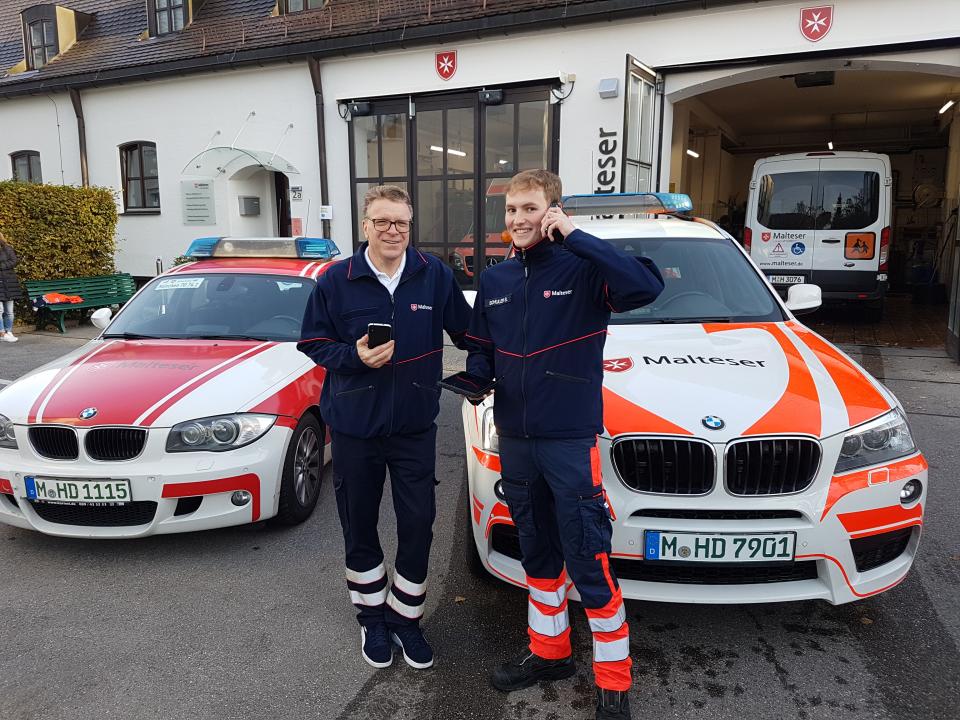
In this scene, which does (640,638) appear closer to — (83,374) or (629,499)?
(629,499)

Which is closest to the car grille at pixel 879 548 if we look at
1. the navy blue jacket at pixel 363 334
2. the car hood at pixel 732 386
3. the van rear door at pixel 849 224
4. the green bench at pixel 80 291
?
the car hood at pixel 732 386

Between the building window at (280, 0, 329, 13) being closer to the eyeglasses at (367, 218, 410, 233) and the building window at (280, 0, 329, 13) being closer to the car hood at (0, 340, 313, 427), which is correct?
the car hood at (0, 340, 313, 427)

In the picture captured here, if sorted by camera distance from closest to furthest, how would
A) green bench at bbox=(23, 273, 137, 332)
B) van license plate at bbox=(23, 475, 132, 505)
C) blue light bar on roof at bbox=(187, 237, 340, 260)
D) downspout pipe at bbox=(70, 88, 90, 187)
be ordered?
van license plate at bbox=(23, 475, 132, 505)
blue light bar on roof at bbox=(187, 237, 340, 260)
green bench at bbox=(23, 273, 137, 332)
downspout pipe at bbox=(70, 88, 90, 187)

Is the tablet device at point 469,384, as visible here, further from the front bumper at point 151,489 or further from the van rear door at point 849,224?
the van rear door at point 849,224

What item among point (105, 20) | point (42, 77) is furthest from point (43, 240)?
point (105, 20)

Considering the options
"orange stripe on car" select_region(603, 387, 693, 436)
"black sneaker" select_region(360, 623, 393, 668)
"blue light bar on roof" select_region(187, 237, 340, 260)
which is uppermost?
"blue light bar on roof" select_region(187, 237, 340, 260)

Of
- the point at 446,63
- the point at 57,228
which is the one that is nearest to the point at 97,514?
the point at 446,63

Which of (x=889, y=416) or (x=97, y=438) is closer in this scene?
(x=889, y=416)

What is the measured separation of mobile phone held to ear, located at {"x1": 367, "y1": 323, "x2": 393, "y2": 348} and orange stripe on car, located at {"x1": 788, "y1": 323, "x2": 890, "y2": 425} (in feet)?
6.13

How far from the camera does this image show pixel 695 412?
2.92m

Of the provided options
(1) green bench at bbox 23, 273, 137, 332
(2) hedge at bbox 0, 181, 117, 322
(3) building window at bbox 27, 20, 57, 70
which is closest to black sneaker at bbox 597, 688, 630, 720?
(1) green bench at bbox 23, 273, 137, 332

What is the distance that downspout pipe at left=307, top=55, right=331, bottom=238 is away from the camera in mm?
13602

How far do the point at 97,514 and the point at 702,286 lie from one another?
3555 millimetres

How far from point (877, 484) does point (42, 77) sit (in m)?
19.2
